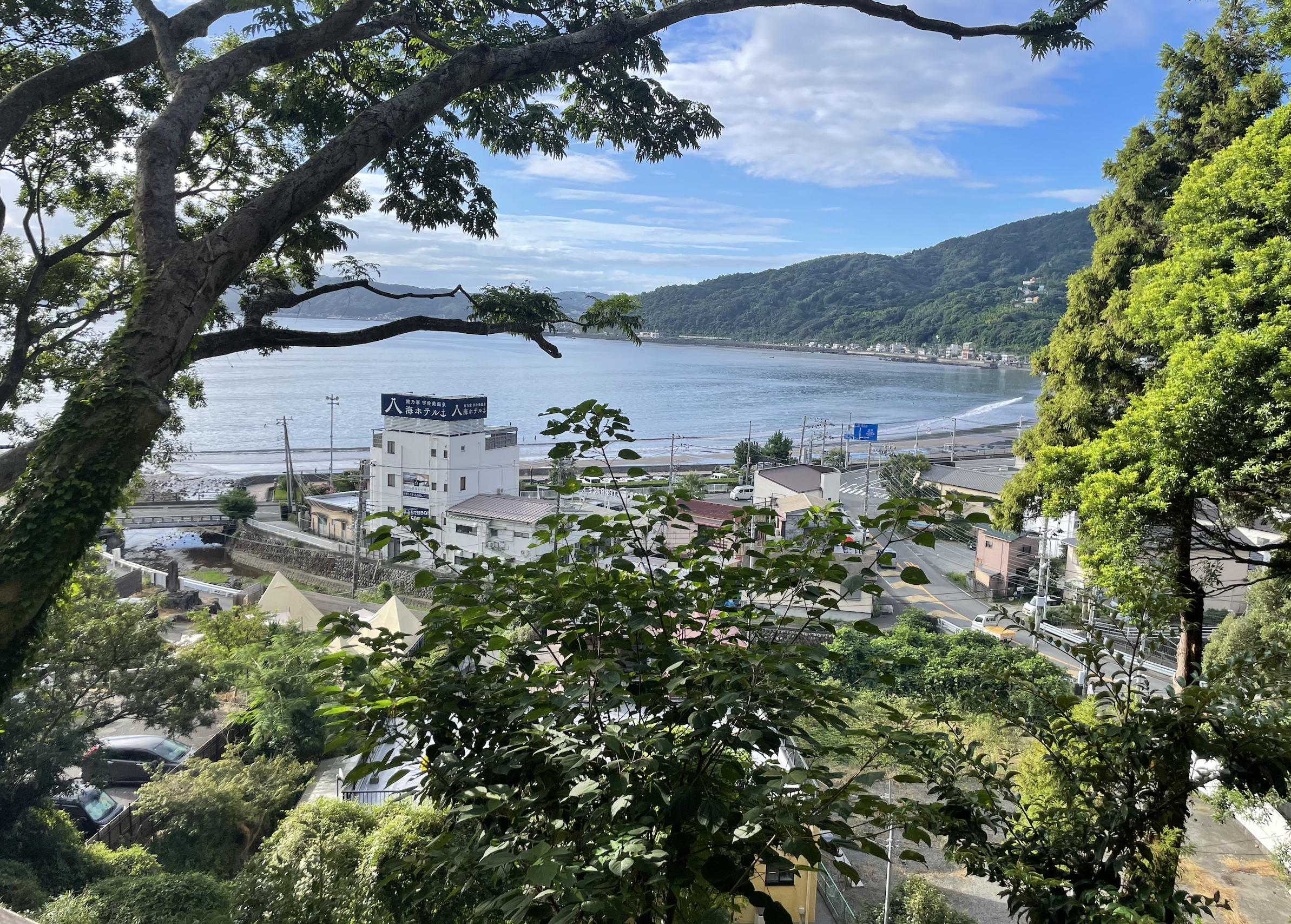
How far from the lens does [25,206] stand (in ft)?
14.3

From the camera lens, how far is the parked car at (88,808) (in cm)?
750

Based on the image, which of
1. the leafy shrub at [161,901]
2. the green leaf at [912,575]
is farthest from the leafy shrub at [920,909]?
the green leaf at [912,575]

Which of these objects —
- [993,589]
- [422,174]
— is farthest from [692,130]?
[993,589]

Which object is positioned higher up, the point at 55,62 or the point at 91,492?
the point at 55,62

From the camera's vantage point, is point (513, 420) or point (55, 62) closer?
point (55, 62)

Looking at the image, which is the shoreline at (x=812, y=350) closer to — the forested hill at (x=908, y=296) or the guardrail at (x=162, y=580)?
the forested hill at (x=908, y=296)

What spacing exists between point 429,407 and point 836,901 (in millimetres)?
16330

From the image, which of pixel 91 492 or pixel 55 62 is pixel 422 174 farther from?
pixel 91 492

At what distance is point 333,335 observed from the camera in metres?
2.57

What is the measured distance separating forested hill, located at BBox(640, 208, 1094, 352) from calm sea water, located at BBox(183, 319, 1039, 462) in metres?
4.50

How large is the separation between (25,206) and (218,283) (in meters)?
3.99

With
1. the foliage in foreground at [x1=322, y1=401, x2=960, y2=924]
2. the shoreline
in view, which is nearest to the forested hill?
the shoreline

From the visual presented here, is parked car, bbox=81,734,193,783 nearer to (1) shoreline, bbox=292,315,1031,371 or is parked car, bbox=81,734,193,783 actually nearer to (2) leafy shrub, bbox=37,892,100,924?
(2) leafy shrub, bbox=37,892,100,924

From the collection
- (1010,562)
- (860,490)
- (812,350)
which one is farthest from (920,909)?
(812,350)
